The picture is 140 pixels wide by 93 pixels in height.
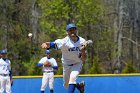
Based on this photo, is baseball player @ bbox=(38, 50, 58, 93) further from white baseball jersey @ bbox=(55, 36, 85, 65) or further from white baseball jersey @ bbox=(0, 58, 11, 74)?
white baseball jersey @ bbox=(55, 36, 85, 65)

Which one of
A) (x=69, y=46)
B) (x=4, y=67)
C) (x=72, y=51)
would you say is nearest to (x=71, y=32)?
(x=69, y=46)

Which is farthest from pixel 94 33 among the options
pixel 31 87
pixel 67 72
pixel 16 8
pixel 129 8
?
pixel 67 72

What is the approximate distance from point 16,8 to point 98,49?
388 inches

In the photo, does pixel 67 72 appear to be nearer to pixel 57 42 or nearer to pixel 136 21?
pixel 57 42

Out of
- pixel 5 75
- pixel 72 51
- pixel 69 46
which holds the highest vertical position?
pixel 69 46

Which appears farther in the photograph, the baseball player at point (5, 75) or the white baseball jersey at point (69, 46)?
the baseball player at point (5, 75)

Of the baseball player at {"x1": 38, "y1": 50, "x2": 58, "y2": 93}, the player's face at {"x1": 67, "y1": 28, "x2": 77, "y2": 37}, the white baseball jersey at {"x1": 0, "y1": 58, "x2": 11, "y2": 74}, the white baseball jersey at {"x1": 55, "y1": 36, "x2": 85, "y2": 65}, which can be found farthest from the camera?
the baseball player at {"x1": 38, "y1": 50, "x2": 58, "y2": 93}

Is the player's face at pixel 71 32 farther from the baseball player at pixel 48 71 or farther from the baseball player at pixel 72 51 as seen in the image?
the baseball player at pixel 48 71

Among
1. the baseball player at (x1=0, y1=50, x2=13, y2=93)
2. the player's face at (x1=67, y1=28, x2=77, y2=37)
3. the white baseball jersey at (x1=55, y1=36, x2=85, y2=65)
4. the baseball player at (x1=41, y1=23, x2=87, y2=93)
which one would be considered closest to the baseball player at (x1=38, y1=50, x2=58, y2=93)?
the baseball player at (x1=0, y1=50, x2=13, y2=93)

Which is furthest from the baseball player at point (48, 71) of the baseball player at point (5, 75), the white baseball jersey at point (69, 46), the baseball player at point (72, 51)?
the white baseball jersey at point (69, 46)

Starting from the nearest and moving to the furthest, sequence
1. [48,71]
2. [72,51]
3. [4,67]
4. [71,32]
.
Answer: [71,32], [72,51], [4,67], [48,71]

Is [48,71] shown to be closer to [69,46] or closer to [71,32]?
[69,46]

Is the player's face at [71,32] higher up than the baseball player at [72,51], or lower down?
higher up

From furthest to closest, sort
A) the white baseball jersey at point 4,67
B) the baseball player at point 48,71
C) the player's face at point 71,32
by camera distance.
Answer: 1. the baseball player at point 48,71
2. the white baseball jersey at point 4,67
3. the player's face at point 71,32
